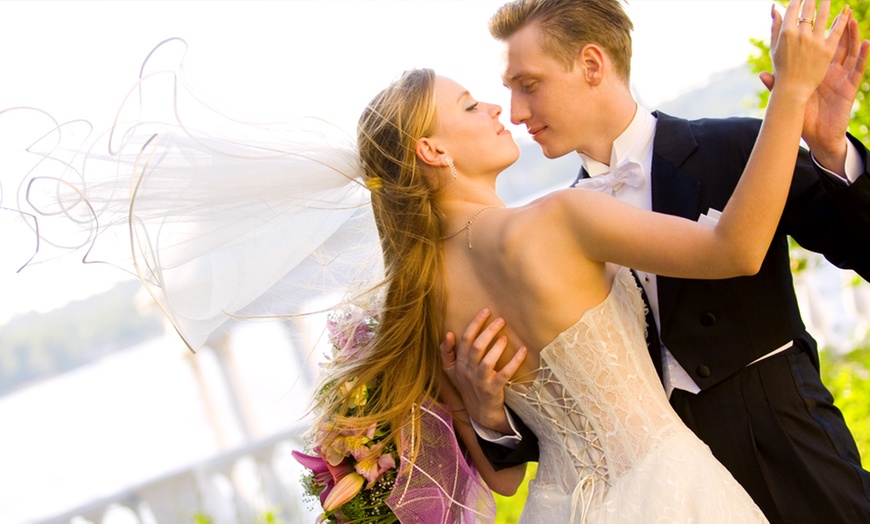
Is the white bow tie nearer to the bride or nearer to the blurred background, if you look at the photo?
the bride

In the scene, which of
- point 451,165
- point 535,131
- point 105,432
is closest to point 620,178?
point 535,131

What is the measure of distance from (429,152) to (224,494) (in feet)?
12.6

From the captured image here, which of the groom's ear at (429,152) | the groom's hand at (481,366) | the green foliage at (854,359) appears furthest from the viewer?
the green foliage at (854,359)

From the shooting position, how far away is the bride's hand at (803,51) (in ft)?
6.32

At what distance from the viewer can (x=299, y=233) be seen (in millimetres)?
2590

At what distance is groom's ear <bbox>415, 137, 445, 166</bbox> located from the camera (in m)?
2.50

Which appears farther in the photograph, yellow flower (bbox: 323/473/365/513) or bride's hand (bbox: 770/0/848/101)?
yellow flower (bbox: 323/473/365/513)

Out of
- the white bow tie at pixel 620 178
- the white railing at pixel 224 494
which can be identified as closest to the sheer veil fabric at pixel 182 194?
the white bow tie at pixel 620 178

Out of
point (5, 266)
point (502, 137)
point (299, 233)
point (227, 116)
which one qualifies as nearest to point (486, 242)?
point (502, 137)

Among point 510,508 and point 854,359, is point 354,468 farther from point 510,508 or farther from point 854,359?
point 854,359

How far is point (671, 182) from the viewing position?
2.47 meters

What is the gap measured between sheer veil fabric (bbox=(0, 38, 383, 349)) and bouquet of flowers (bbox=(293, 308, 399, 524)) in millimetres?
376

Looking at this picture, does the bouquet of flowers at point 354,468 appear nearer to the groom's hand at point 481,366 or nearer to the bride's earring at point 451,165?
the groom's hand at point 481,366

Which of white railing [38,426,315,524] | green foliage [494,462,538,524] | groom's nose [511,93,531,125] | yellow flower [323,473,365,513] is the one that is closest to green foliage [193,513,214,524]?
white railing [38,426,315,524]
